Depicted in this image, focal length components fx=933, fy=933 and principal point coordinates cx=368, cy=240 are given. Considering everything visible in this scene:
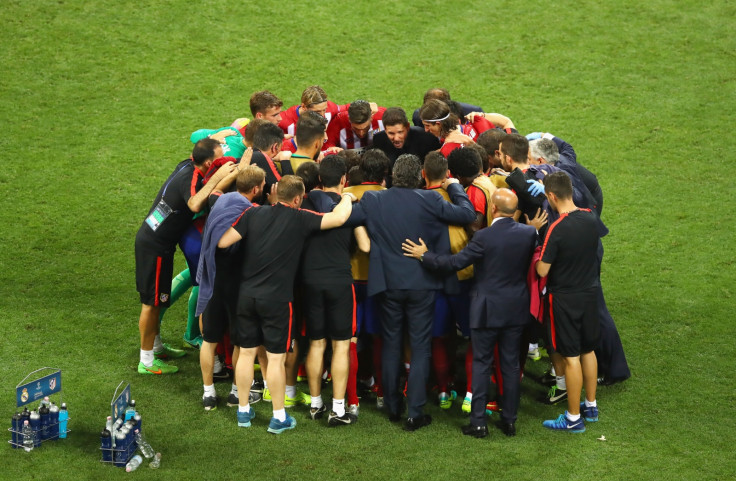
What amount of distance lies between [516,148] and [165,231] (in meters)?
2.85

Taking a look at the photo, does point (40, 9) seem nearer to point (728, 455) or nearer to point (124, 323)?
point (124, 323)

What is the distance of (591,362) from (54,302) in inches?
198

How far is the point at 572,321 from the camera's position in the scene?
21.8 ft

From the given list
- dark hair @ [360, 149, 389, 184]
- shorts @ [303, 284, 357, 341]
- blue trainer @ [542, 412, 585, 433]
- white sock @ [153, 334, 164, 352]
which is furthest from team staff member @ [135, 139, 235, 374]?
blue trainer @ [542, 412, 585, 433]

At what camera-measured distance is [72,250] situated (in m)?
9.88

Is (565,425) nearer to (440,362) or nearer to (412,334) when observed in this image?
(440,362)

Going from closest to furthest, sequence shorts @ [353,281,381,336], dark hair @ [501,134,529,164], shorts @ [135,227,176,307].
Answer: shorts @ [353,281,381,336]
dark hair @ [501,134,529,164]
shorts @ [135,227,176,307]

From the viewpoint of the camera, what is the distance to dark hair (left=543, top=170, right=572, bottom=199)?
660 centimetres

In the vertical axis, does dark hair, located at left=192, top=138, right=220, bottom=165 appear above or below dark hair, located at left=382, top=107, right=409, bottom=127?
below

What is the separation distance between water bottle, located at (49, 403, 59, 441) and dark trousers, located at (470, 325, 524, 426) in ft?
9.57

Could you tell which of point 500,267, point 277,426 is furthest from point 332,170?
point 277,426

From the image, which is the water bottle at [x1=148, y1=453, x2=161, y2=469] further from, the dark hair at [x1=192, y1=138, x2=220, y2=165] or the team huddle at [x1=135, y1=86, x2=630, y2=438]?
the dark hair at [x1=192, y1=138, x2=220, y2=165]

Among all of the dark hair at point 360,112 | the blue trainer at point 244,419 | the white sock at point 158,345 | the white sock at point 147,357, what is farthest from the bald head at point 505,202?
the white sock at point 158,345

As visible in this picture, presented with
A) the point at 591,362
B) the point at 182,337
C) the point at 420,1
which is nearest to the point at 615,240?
the point at 591,362
